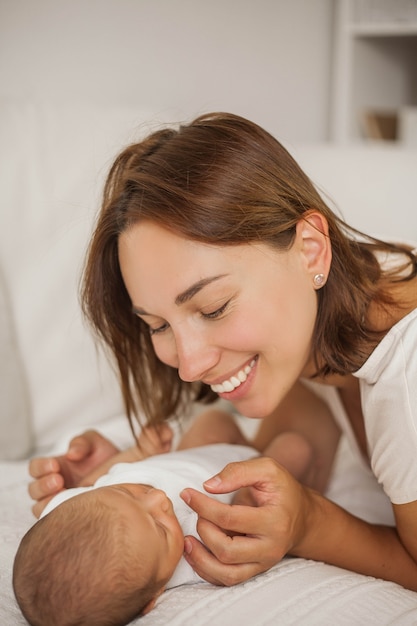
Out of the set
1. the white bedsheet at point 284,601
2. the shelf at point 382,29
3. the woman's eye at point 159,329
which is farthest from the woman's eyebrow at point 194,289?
the shelf at point 382,29

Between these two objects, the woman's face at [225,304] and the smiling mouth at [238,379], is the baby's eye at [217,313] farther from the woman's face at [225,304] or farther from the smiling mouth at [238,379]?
the smiling mouth at [238,379]

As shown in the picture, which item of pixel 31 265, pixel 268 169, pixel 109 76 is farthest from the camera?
pixel 109 76

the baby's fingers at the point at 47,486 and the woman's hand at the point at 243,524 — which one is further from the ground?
the woman's hand at the point at 243,524

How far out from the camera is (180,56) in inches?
96.3

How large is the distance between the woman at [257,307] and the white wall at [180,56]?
2.36 feet

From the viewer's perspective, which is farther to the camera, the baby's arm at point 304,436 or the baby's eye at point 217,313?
the baby's arm at point 304,436

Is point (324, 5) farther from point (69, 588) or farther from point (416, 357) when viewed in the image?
point (69, 588)

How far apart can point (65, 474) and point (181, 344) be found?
45 centimetres

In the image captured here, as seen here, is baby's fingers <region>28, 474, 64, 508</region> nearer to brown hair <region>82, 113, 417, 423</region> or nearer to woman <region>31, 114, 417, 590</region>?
woman <region>31, 114, 417, 590</region>

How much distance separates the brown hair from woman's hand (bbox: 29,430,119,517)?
203mm

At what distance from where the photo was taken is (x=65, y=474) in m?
1.40

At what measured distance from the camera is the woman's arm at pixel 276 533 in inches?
39.8

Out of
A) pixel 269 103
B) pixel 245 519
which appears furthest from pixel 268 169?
pixel 269 103

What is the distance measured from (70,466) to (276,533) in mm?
507
